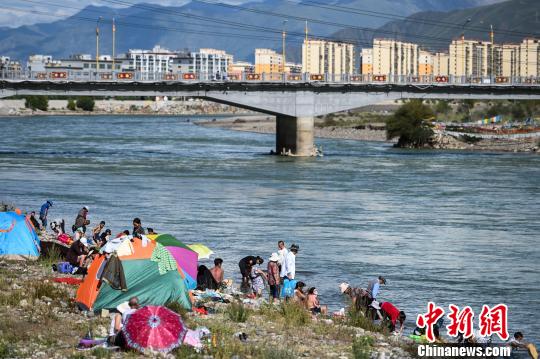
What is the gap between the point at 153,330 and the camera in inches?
682

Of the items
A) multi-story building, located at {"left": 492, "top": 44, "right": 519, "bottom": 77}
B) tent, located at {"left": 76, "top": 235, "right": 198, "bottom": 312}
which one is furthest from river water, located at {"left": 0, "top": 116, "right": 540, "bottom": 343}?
multi-story building, located at {"left": 492, "top": 44, "right": 519, "bottom": 77}

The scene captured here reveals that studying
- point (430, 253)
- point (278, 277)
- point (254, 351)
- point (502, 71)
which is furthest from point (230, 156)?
point (502, 71)

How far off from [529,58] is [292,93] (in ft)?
356

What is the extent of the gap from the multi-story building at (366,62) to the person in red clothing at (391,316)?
14089cm

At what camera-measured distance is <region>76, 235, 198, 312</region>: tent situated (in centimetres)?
2062

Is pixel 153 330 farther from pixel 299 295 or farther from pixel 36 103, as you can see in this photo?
pixel 36 103

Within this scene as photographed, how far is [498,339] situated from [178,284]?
5964mm

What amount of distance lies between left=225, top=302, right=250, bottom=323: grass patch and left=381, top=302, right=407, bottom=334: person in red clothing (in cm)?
264

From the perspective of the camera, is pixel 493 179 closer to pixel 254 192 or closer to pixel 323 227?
pixel 254 192

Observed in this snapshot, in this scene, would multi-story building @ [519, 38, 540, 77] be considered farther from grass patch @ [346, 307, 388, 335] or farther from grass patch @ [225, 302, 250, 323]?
grass patch @ [225, 302, 250, 323]

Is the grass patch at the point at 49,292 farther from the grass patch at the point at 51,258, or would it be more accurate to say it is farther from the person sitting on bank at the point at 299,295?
the person sitting on bank at the point at 299,295

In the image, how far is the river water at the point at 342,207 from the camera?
27516 millimetres

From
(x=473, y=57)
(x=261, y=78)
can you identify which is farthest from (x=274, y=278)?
(x=473, y=57)

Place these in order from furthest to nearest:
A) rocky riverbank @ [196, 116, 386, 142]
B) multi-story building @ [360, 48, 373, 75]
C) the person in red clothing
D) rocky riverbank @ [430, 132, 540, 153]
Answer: multi-story building @ [360, 48, 373, 75] → rocky riverbank @ [196, 116, 386, 142] → rocky riverbank @ [430, 132, 540, 153] → the person in red clothing
